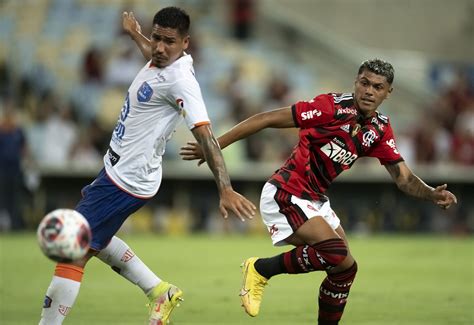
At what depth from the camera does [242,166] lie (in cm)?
2172

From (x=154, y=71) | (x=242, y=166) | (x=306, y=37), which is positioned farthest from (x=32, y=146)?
(x=154, y=71)

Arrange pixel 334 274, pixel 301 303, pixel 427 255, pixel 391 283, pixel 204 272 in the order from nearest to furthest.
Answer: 1. pixel 334 274
2. pixel 301 303
3. pixel 391 283
4. pixel 204 272
5. pixel 427 255

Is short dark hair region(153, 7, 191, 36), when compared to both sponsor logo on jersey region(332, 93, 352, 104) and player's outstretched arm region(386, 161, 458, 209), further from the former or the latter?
player's outstretched arm region(386, 161, 458, 209)

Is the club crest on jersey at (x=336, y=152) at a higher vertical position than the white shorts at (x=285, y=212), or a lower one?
higher

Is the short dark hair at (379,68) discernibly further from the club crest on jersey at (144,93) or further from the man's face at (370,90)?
the club crest on jersey at (144,93)

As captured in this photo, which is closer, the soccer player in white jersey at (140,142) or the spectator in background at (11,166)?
the soccer player in white jersey at (140,142)

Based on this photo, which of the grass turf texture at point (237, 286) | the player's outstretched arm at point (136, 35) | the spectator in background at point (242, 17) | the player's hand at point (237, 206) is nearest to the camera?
the player's hand at point (237, 206)

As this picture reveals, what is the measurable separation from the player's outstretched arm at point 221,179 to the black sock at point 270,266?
1.60 meters

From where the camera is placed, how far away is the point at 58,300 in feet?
25.4

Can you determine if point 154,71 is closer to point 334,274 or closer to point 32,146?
point 334,274

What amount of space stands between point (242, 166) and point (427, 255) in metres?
5.61

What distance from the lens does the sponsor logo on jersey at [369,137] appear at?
8.75m

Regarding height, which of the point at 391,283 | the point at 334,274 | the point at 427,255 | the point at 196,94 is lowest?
the point at 427,255

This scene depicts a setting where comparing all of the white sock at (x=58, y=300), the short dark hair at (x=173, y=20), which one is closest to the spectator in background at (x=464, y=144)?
the short dark hair at (x=173, y=20)
